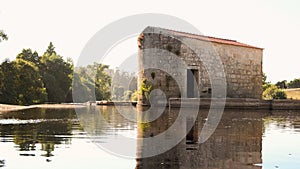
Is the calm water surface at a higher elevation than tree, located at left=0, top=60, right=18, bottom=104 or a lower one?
lower

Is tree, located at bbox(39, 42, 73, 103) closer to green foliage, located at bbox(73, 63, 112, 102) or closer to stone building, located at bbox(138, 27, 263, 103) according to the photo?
green foliage, located at bbox(73, 63, 112, 102)

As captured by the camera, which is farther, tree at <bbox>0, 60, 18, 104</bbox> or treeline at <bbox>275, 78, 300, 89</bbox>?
treeline at <bbox>275, 78, 300, 89</bbox>

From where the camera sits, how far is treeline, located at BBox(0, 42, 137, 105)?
117 ft

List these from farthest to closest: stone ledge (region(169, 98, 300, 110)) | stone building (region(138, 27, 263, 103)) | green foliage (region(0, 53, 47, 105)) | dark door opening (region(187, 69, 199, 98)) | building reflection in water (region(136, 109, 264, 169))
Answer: green foliage (region(0, 53, 47, 105)), dark door opening (region(187, 69, 199, 98)), stone building (region(138, 27, 263, 103)), stone ledge (region(169, 98, 300, 110)), building reflection in water (region(136, 109, 264, 169))

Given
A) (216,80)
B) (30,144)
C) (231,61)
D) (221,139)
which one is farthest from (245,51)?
(30,144)

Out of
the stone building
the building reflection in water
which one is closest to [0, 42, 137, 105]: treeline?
the stone building

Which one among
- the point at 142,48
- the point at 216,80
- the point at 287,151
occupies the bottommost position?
the point at 287,151

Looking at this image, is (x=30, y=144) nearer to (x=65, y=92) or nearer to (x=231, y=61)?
(x=231, y=61)

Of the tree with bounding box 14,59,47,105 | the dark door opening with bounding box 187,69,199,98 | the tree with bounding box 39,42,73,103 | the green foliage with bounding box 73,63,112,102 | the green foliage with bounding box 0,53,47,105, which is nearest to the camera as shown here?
the dark door opening with bounding box 187,69,199,98

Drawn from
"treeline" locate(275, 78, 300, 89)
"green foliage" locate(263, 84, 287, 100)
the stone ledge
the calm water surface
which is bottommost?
the calm water surface

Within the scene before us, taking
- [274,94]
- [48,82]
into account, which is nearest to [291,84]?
[274,94]

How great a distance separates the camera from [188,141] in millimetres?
7234

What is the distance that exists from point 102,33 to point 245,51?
43.5 ft

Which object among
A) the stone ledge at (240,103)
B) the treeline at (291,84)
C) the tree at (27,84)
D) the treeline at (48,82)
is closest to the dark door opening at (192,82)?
the stone ledge at (240,103)
